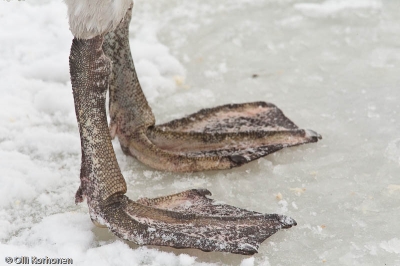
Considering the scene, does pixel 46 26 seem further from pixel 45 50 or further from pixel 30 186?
pixel 30 186

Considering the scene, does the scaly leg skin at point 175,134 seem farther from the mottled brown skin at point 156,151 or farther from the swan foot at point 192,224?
the swan foot at point 192,224

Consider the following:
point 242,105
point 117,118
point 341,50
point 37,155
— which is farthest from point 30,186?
point 341,50

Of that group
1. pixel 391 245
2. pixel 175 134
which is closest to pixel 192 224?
pixel 175 134

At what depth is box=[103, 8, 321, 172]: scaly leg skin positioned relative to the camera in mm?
3576

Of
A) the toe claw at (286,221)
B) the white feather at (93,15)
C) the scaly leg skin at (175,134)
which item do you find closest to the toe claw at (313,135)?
the scaly leg skin at (175,134)

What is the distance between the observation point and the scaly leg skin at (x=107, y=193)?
→ 3.04 metres

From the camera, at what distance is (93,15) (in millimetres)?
2959

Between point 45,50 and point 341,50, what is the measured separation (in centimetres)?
210

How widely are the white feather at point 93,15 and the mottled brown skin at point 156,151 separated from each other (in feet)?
0.24

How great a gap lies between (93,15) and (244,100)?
1606 mm

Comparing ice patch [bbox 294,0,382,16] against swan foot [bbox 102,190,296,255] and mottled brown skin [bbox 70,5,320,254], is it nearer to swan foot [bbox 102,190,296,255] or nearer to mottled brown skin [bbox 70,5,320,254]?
mottled brown skin [bbox 70,5,320,254]

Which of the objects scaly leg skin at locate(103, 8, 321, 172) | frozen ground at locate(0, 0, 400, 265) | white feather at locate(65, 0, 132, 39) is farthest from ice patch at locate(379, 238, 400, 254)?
white feather at locate(65, 0, 132, 39)

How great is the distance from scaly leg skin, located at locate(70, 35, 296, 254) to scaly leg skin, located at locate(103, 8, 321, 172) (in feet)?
1.53

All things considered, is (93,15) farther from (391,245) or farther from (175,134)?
(391,245)
